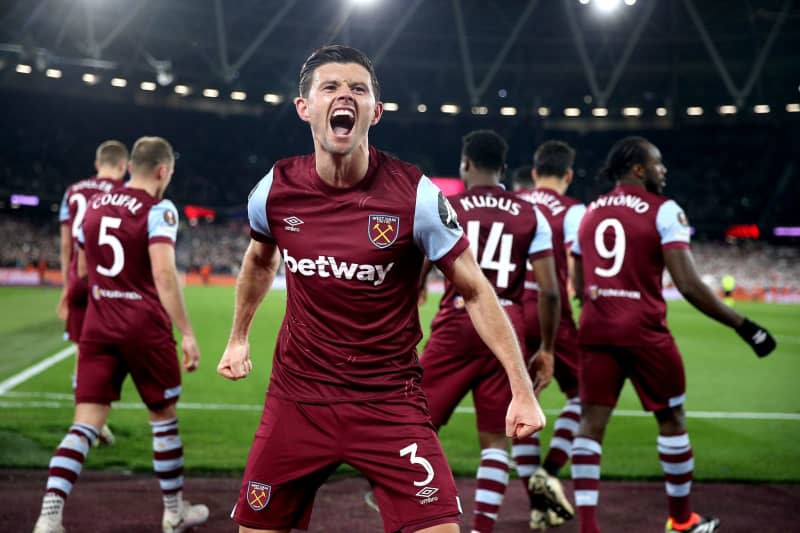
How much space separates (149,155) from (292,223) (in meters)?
2.63

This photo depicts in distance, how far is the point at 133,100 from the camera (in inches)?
1922

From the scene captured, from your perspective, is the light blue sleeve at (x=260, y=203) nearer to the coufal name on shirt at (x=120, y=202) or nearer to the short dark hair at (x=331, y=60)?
the short dark hair at (x=331, y=60)

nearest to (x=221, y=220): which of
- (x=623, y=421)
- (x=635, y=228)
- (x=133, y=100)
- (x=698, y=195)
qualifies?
(x=133, y=100)

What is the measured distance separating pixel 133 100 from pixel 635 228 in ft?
157

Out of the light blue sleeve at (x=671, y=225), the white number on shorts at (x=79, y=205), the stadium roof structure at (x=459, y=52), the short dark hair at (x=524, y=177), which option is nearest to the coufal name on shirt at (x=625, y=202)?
the light blue sleeve at (x=671, y=225)

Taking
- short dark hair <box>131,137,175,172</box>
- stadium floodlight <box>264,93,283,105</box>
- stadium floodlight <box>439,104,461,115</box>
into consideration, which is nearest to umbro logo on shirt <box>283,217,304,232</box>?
short dark hair <box>131,137,175,172</box>

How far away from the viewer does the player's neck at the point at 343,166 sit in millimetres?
2963

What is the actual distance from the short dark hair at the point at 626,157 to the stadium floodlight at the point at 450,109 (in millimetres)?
45074

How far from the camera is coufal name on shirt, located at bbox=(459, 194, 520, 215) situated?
4828 millimetres

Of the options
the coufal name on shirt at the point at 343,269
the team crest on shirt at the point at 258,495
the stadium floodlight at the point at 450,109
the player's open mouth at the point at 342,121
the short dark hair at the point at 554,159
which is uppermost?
the stadium floodlight at the point at 450,109

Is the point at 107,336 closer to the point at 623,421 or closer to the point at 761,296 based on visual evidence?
the point at 623,421

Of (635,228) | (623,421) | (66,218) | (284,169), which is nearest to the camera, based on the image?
(284,169)

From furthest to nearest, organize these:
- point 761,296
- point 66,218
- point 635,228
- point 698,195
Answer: point 698,195 < point 761,296 < point 66,218 < point 635,228

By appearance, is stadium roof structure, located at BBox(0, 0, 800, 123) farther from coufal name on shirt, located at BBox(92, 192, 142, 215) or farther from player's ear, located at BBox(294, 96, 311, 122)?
player's ear, located at BBox(294, 96, 311, 122)
